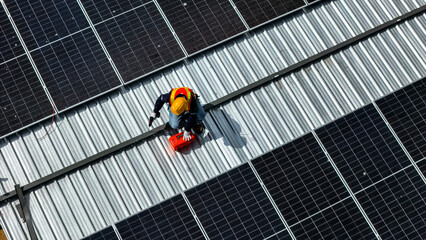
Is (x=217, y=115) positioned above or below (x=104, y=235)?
above

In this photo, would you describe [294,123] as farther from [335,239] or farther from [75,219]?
[75,219]

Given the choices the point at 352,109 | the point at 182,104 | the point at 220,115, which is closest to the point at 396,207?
the point at 352,109

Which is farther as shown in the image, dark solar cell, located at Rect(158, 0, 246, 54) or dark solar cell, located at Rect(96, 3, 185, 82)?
dark solar cell, located at Rect(158, 0, 246, 54)

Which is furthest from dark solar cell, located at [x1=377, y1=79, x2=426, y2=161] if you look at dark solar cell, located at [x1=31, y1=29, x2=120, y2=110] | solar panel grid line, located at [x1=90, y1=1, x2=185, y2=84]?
dark solar cell, located at [x1=31, y1=29, x2=120, y2=110]

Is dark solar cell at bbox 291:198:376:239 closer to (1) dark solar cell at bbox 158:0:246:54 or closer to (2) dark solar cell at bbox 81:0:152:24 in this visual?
(1) dark solar cell at bbox 158:0:246:54

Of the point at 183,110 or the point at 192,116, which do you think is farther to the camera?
the point at 192,116

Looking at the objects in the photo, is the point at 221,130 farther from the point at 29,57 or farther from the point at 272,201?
the point at 29,57

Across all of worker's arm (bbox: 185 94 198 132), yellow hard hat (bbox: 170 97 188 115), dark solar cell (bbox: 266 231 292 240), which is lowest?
dark solar cell (bbox: 266 231 292 240)

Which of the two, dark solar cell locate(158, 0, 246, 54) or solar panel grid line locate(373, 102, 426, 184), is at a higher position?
dark solar cell locate(158, 0, 246, 54)

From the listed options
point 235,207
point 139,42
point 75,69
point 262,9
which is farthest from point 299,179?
point 75,69
